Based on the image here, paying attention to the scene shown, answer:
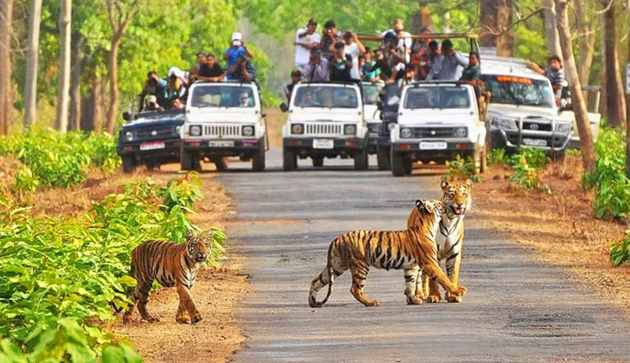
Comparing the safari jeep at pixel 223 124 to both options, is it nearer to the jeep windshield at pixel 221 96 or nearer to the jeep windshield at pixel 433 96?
the jeep windshield at pixel 221 96

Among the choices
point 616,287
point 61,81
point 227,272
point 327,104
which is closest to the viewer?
point 616,287

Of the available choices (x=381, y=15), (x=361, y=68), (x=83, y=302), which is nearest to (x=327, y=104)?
(x=361, y=68)

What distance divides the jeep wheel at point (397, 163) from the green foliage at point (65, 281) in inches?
654

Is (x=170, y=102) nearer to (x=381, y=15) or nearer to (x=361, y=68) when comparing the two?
(x=361, y=68)

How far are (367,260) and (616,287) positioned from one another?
113 inches

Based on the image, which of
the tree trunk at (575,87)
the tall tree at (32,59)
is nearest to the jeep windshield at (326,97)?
the tree trunk at (575,87)

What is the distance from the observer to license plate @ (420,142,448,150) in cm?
3512

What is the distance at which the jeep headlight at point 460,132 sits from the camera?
35062 millimetres

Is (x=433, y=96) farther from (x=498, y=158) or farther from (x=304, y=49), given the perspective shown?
(x=304, y=49)

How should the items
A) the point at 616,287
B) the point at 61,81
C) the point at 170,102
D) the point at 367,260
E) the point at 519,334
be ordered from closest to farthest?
the point at 519,334
the point at 367,260
the point at 616,287
the point at 170,102
the point at 61,81

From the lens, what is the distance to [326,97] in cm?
3825

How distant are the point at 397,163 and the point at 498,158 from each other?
3539 mm

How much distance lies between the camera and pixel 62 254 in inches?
579

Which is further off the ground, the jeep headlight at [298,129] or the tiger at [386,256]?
the jeep headlight at [298,129]
